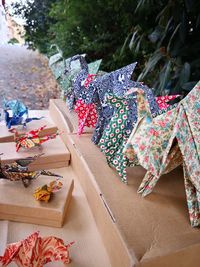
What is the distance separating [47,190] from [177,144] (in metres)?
0.26

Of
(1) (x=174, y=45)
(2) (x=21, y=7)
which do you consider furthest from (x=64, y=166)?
(2) (x=21, y=7)

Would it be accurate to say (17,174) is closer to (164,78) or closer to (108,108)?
(108,108)

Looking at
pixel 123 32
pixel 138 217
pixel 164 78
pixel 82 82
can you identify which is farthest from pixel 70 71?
pixel 123 32

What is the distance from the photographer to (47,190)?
53cm

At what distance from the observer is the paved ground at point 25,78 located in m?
1.09

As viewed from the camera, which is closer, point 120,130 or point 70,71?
point 120,130

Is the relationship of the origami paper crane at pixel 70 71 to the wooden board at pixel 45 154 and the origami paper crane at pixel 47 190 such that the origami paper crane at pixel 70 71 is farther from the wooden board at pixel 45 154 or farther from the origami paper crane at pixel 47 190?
the origami paper crane at pixel 47 190

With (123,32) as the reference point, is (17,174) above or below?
below

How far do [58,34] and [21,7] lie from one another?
21 centimetres

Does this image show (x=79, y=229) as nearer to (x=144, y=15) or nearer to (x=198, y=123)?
(x=198, y=123)

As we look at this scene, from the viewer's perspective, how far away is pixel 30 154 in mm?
666

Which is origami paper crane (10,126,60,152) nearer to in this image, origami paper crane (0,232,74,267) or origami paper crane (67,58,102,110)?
origami paper crane (67,58,102,110)

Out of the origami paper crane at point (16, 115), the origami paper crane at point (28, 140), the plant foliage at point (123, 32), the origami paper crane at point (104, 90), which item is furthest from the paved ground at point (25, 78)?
the origami paper crane at point (104, 90)

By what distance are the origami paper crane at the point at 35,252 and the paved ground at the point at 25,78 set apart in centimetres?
72
